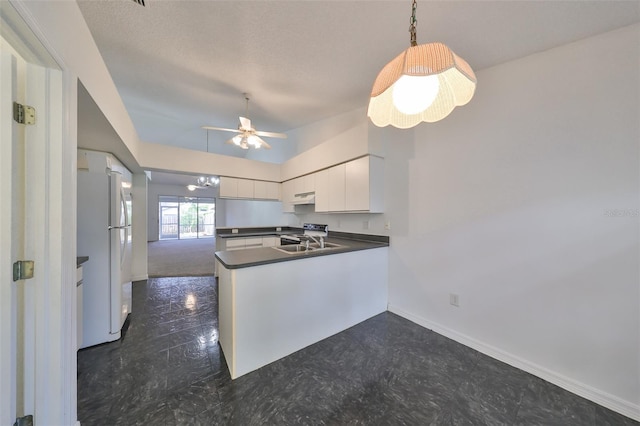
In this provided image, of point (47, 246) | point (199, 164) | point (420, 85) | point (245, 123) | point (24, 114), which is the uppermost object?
point (245, 123)

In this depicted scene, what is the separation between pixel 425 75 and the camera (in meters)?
0.83

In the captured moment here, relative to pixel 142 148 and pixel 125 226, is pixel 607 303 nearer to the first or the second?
pixel 125 226

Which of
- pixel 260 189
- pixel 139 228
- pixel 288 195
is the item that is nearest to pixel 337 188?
pixel 288 195

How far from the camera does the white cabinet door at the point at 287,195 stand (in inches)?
175

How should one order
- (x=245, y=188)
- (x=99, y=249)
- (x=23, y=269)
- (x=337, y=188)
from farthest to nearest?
(x=245, y=188) → (x=337, y=188) → (x=99, y=249) → (x=23, y=269)

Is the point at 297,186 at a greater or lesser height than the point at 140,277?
greater

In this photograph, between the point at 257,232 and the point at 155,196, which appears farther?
the point at 155,196

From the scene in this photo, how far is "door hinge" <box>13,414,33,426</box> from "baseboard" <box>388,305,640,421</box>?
2.97 meters

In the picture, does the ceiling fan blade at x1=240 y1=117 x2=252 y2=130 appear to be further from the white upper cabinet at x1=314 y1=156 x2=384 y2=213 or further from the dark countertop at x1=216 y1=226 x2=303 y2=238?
the dark countertop at x1=216 y1=226 x2=303 y2=238

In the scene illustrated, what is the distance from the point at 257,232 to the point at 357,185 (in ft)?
8.82

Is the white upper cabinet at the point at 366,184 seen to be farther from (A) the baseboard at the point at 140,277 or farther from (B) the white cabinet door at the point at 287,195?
(A) the baseboard at the point at 140,277

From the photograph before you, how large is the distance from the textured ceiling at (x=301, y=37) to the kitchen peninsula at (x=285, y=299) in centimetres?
192

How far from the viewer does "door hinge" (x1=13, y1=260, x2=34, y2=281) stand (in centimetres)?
97

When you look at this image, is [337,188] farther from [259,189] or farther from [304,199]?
[259,189]
